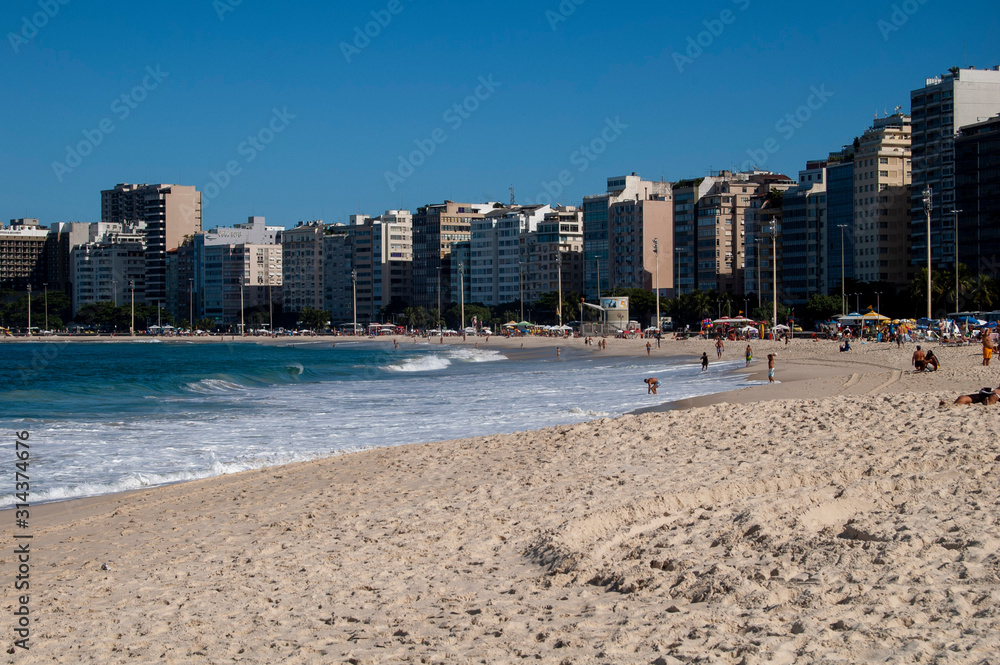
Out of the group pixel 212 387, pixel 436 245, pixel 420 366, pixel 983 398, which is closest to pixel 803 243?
pixel 436 245

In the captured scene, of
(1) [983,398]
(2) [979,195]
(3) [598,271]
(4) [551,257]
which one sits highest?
(2) [979,195]

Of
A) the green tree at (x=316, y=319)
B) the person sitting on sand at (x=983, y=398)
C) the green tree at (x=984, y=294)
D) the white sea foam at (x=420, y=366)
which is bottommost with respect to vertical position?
the white sea foam at (x=420, y=366)

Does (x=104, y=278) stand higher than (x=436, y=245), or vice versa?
(x=436, y=245)

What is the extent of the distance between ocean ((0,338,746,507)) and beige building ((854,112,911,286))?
68575 millimetres

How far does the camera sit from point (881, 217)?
105500 mm

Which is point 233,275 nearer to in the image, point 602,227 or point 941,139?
point 602,227

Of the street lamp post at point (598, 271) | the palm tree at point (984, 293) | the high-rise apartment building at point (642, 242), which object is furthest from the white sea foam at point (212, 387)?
the high-rise apartment building at point (642, 242)

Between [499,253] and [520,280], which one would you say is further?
[499,253]

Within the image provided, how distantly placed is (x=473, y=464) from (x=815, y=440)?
4.76 metres

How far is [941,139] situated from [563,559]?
105447 mm

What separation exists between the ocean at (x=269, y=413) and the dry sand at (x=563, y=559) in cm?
245

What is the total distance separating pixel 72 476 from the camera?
575 inches

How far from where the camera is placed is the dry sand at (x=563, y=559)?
583cm

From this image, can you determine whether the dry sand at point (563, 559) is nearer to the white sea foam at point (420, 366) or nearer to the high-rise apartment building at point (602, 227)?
the white sea foam at point (420, 366)
